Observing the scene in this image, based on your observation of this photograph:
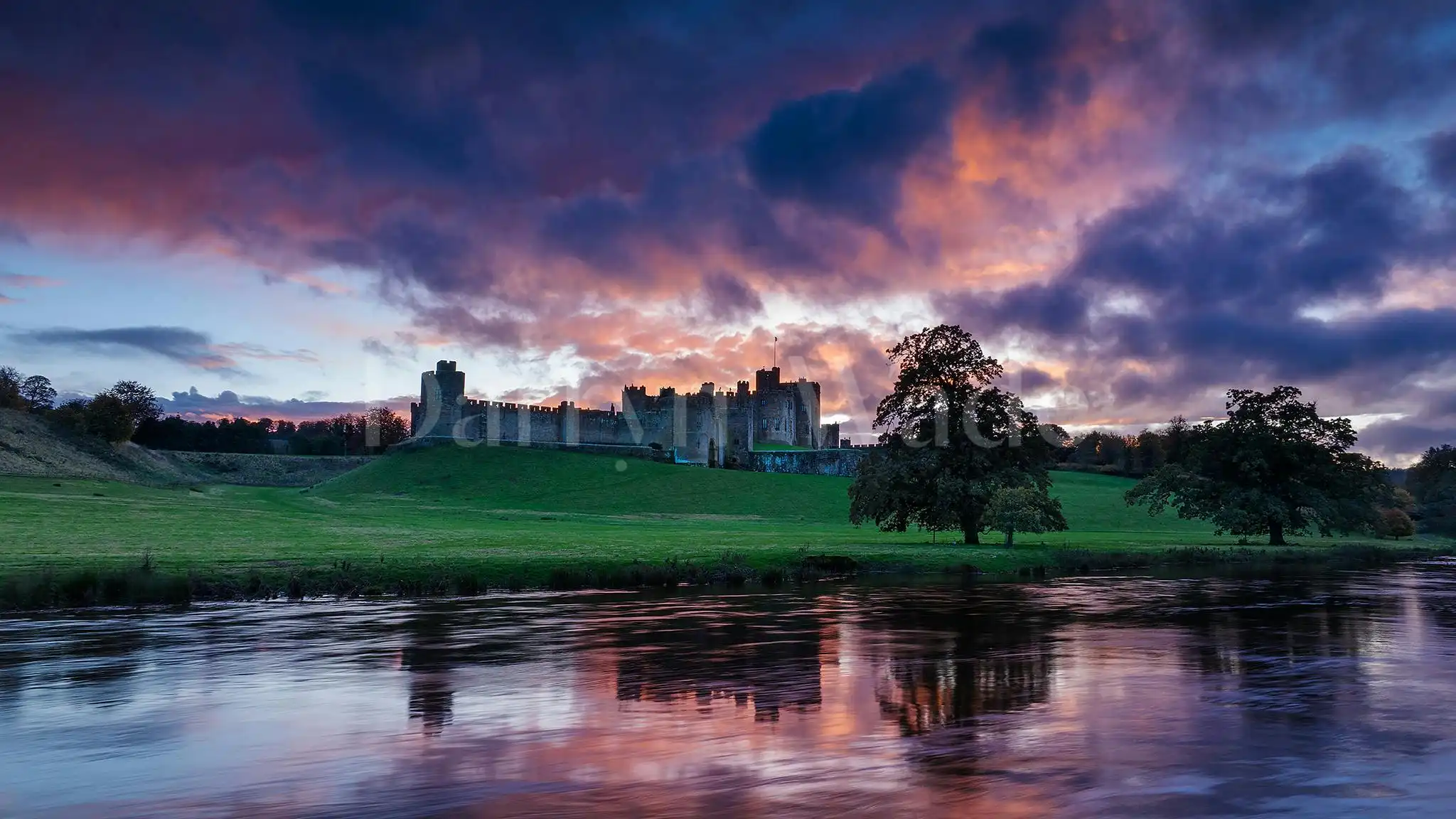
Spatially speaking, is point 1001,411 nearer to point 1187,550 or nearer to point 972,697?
point 1187,550

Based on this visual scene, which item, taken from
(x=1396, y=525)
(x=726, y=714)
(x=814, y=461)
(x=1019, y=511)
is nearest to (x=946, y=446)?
(x=1019, y=511)

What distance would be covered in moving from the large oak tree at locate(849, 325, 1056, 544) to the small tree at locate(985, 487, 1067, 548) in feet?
5.53

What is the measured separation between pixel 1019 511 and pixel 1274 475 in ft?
93.7

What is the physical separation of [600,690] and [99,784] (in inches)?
284

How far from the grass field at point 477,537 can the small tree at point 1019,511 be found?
134cm

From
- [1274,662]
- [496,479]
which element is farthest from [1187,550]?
[496,479]

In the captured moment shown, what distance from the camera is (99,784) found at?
11.3 meters

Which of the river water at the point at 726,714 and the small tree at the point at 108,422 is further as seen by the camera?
the small tree at the point at 108,422

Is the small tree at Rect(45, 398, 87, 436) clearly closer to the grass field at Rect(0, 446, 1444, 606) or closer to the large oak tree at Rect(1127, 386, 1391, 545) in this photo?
the grass field at Rect(0, 446, 1444, 606)

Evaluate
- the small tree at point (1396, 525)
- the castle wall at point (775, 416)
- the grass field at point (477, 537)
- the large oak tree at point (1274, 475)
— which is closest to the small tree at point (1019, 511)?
the grass field at point (477, 537)

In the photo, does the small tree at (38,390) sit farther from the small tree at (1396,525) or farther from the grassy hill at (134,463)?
the small tree at (1396,525)

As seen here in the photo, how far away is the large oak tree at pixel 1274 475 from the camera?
63.8 metres

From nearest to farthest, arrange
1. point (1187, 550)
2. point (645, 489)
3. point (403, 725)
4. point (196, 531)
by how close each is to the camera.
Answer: point (403, 725) → point (196, 531) → point (1187, 550) → point (645, 489)

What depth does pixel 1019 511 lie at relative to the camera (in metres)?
47.3
